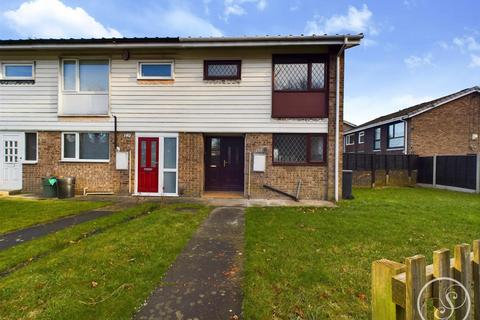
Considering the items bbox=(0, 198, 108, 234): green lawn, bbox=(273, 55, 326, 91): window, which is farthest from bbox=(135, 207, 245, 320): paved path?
bbox=(273, 55, 326, 91): window

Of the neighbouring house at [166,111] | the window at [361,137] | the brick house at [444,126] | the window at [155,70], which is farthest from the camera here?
the window at [361,137]

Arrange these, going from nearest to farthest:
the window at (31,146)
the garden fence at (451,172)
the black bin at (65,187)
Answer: the black bin at (65,187), the window at (31,146), the garden fence at (451,172)

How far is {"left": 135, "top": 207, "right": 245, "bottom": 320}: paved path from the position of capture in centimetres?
271

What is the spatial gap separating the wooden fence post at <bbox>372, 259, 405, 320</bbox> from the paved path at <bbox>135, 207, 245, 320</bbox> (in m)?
1.54

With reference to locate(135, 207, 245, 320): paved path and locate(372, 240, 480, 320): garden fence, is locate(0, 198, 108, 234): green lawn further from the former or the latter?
locate(372, 240, 480, 320): garden fence

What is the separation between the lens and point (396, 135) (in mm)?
20094

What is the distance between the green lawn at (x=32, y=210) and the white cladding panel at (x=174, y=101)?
300 cm

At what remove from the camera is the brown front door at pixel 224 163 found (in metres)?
11.4

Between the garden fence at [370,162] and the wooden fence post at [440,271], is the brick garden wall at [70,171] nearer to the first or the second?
the wooden fence post at [440,271]

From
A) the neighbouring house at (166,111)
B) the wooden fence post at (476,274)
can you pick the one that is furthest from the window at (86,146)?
the wooden fence post at (476,274)

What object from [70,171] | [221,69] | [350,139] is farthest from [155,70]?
[350,139]

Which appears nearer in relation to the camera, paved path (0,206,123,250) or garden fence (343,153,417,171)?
paved path (0,206,123,250)

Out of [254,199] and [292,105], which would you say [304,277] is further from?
[292,105]

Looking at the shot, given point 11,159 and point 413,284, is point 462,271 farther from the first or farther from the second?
point 11,159
